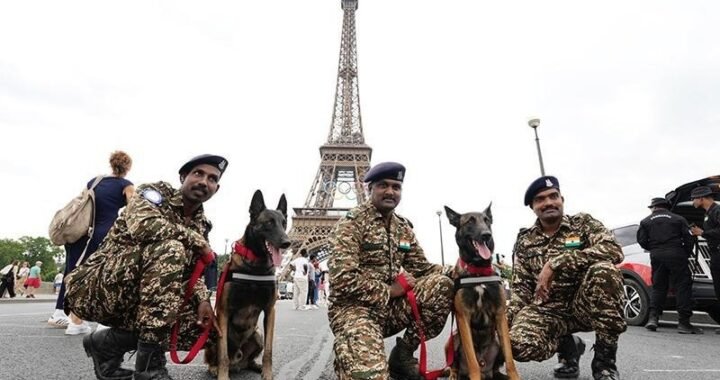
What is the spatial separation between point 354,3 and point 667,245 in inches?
2466

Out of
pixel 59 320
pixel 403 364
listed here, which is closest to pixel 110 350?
pixel 403 364

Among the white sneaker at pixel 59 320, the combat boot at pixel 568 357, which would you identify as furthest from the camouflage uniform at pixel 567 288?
the white sneaker at pixel 59 320

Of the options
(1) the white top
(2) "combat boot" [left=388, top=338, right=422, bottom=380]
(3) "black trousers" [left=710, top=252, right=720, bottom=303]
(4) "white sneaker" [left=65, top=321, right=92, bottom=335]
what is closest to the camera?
(2) "combat boot" [left=388, top=338, right=422, bottom=380]

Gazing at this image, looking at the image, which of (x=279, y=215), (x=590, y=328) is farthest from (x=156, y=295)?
(x=590, y=328)

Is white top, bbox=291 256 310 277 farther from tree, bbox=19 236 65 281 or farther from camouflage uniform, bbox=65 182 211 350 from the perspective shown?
tree, bbox=19 236 65 281

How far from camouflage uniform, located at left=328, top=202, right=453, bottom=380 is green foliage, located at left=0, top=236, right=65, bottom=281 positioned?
8064cm

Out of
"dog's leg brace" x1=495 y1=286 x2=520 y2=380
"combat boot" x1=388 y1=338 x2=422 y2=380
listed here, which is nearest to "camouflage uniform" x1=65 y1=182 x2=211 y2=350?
"combat boot" x1=388 y1=338 x2=422 y2=380

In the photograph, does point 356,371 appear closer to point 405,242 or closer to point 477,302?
point 477,302

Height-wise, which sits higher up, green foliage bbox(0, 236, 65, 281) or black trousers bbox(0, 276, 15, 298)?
green foliage bbox(0, 236, 65, 281)

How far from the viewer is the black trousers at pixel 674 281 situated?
22.2ft

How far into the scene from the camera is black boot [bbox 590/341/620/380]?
10.8ft

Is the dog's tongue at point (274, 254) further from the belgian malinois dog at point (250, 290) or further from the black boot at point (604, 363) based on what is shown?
the black boot at point (604, 363)

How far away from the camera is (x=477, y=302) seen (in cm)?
311

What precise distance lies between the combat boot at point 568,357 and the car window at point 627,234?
5655 mm
